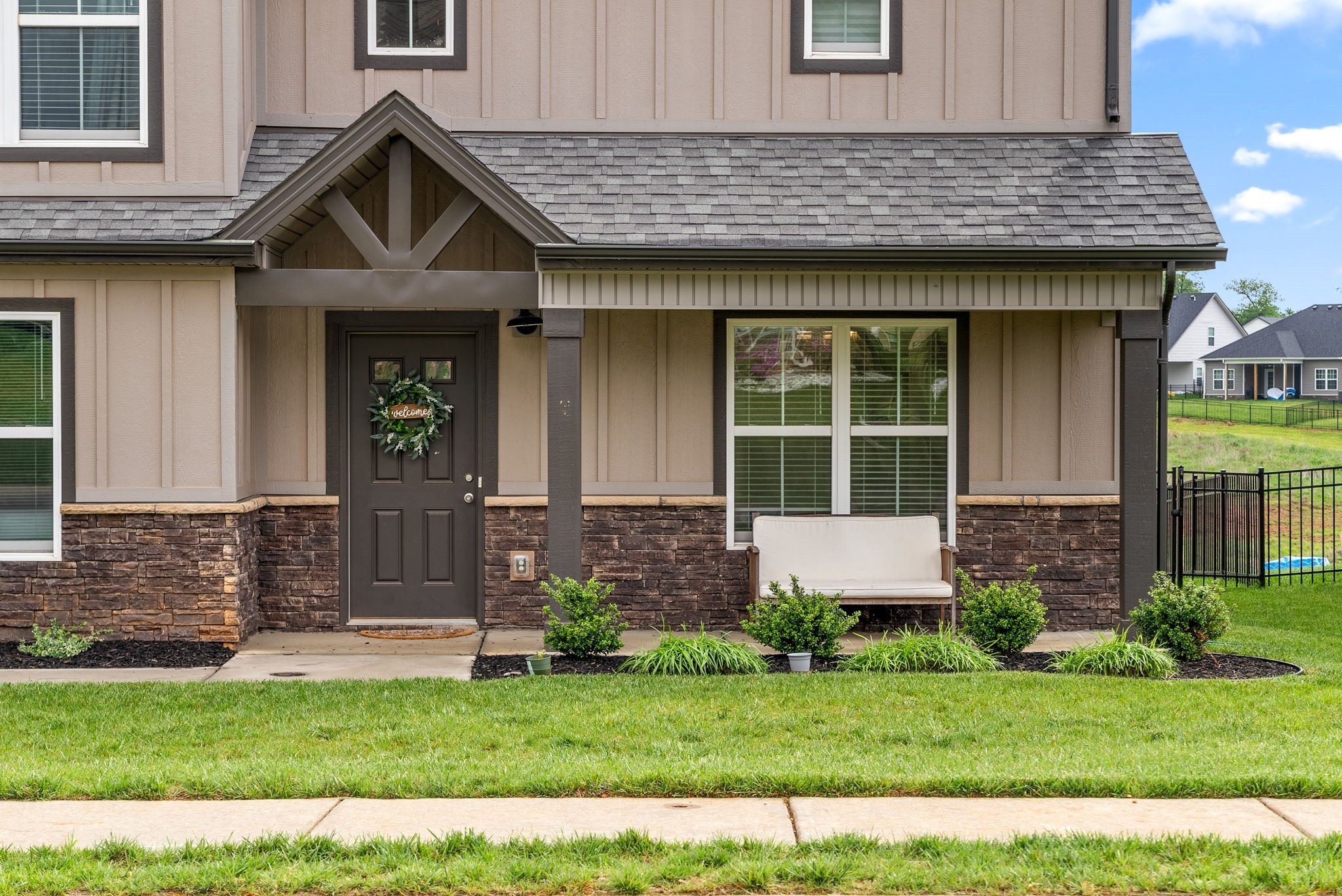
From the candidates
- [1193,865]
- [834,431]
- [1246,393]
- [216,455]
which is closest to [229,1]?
[216,455]

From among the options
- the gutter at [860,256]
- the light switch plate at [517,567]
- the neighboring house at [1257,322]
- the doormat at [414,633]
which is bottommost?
the doormat at [414,633]

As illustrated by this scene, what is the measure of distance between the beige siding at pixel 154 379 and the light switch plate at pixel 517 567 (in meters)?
2.12

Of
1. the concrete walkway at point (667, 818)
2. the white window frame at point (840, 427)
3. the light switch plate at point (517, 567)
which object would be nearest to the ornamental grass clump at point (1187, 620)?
the white window frame at point (840, 427)

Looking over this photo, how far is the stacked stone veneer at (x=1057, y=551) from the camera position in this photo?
9.52 metres

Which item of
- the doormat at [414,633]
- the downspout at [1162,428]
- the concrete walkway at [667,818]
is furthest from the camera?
the doormat at [414,633]

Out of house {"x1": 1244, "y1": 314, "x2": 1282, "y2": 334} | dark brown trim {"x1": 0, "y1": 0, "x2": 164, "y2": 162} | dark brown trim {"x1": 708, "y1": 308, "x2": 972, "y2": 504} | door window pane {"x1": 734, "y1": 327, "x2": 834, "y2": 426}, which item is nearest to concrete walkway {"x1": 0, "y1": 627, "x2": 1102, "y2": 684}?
dark brown trim {"x1": 708, "y1": 308, "x2": 972, "y2": 504}

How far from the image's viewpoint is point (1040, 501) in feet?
31.1

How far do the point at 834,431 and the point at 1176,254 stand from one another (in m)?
2.79

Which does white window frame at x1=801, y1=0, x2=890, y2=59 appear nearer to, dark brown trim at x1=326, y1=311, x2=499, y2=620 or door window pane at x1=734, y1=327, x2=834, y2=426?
door window pane at x1=734, y1=327, x2=834, y2=426

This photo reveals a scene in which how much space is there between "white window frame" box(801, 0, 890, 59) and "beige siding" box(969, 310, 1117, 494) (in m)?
2.22

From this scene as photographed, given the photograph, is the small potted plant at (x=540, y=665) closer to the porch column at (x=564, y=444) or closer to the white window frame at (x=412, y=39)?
the porch column at (x=564, y=444)

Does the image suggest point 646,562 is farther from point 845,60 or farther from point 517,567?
point 845,60

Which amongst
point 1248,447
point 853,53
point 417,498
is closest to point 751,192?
point 853,53

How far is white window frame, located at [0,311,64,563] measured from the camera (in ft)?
28.2
